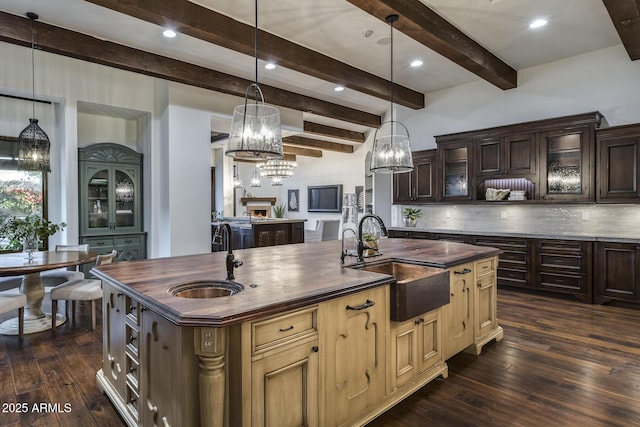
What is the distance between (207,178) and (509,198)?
4.57 m

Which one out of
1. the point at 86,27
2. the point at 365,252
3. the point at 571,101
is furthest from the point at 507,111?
the point at 86,27

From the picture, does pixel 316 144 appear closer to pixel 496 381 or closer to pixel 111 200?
pixel 111 200

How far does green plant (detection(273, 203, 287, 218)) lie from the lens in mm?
12570

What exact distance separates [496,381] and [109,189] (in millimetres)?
5513

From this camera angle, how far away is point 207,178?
5.66 metres

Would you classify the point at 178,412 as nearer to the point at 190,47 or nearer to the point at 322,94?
the point at 190,47

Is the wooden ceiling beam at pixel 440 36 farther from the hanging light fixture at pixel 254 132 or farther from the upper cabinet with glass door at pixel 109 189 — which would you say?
the upper cabinet with glass door at pixel 109 189

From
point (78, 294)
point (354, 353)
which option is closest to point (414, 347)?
point (354, 353)

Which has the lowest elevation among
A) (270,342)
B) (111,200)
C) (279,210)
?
(270,342)

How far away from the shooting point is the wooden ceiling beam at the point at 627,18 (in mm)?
3085

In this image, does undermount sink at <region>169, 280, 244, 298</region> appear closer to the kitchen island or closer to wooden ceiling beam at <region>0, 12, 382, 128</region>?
the kitchen island

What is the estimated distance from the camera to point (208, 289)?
74.1 inches

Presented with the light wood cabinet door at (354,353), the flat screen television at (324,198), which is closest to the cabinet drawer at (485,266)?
the light wood cabinet door at (354,353)

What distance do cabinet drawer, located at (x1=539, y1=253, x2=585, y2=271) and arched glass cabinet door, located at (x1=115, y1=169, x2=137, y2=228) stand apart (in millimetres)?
6002
